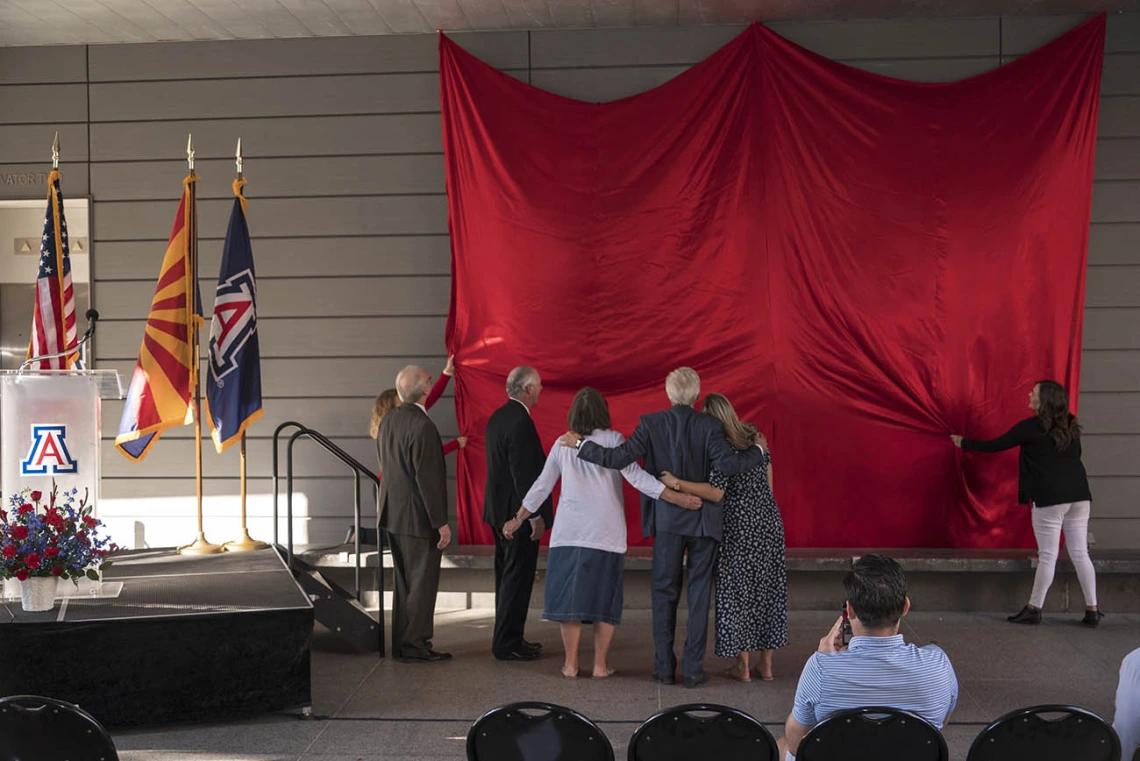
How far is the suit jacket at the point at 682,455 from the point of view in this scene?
536cm

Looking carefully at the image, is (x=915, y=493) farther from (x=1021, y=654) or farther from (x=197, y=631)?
(x=197, y=631)

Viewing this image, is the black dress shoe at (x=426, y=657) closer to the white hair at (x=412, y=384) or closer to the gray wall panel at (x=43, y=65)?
the white hair at (x=412, y=384)

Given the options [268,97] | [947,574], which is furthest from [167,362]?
[947,574]

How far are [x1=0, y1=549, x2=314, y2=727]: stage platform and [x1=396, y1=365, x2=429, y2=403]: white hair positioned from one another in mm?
1366

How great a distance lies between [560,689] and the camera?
17.8ft

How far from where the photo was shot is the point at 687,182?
7398 mm

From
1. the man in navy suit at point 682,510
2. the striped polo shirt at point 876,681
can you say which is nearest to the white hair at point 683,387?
the man in navy suit at point 682,510

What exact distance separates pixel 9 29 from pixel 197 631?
5280 mm

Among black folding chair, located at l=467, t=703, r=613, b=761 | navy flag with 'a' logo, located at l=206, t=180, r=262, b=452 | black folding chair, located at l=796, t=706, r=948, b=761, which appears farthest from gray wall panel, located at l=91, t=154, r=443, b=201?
black folding chair, located at l=796, t=706, r=948, b=761

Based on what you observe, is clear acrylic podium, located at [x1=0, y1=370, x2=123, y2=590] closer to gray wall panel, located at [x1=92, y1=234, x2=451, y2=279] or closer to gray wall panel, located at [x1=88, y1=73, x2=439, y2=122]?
gray wall panel, located at [x1=92, y1=234, x2=451, y2=279]

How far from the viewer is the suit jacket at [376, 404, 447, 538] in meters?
5.84

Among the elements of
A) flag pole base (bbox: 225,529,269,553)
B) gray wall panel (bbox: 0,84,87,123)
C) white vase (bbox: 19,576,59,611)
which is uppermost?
gray wall panel (bbox: 0,84,87,123)

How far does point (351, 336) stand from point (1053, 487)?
483 centimetres

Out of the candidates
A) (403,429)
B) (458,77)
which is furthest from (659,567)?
(458,77)
